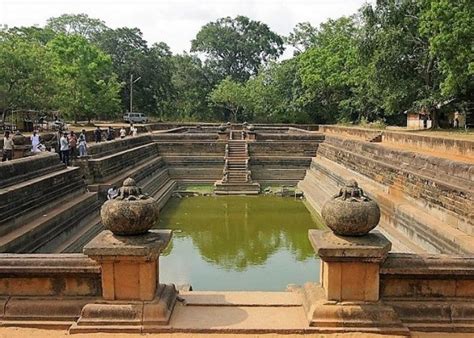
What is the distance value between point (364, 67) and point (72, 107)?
790 inches

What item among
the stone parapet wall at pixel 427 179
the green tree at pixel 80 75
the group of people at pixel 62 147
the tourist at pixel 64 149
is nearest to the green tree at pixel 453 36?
the stone parapet wall at pixel 427 179

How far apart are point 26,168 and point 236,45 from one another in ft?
169

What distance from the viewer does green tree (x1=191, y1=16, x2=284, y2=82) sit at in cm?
5884

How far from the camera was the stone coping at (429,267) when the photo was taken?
162 inches

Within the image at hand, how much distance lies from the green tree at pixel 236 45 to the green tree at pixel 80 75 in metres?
20.9

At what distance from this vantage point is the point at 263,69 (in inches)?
1983

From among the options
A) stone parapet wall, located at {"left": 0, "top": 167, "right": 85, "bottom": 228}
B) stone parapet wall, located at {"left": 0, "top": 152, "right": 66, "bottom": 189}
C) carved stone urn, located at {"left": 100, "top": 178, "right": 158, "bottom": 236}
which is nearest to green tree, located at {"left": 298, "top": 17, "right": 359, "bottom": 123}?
stone parapet wall, located at {"left": 0, "top": 167, "right": 85, "bottom": 228}

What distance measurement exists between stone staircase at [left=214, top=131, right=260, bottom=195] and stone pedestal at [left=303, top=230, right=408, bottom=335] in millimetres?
15660

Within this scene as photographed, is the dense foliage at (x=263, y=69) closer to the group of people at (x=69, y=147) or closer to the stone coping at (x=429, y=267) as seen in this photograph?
the group of people at (x=69, y=147)

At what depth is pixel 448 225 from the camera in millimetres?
9227

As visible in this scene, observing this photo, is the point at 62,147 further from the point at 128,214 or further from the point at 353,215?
the point at 353,215

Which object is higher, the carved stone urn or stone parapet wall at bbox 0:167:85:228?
the carved stone urn

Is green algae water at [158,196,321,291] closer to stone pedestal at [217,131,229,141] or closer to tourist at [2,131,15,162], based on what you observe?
tourist at [2,131,15,162]

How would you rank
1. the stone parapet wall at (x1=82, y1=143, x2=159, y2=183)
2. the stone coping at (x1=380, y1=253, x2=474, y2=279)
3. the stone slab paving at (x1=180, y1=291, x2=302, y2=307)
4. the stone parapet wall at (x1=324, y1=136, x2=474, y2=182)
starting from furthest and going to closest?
the stone parapet wall at (x1=82, y1=143, x2=159, y2=183) < the stone parapet wall at (x1=324, y1=136, x2=474, y2=182) < the stone slab paving at (x1=180, y1=291, x2=302, y2=307) < the stone coping at (x1=380, y1=253, x2=474, y2=279)
